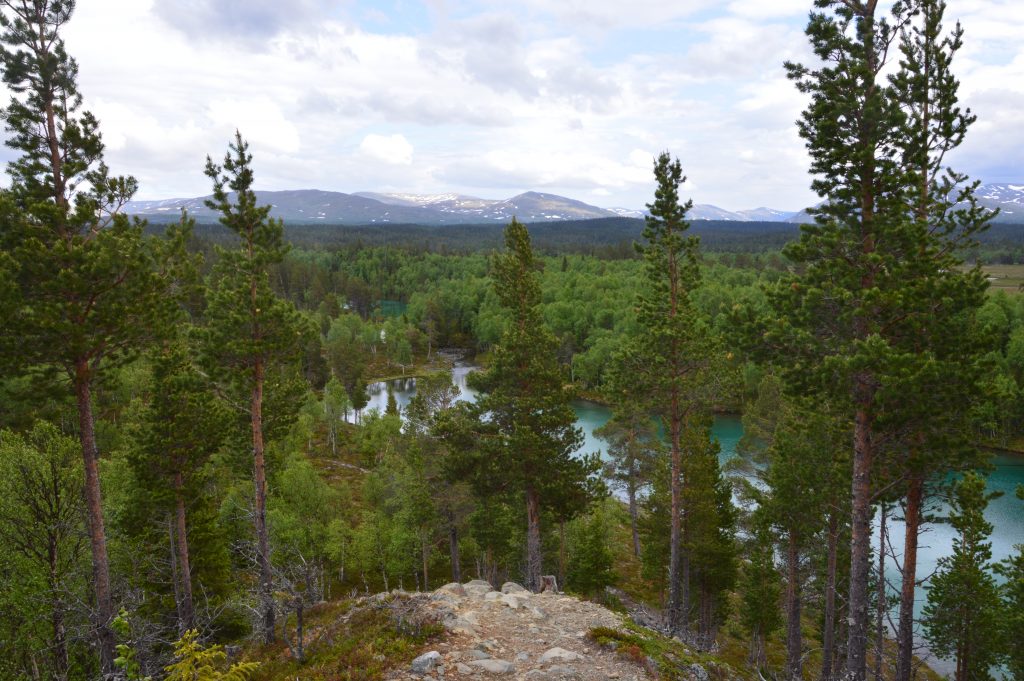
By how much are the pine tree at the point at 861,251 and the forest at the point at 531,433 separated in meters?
0.06

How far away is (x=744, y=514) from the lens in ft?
91.4

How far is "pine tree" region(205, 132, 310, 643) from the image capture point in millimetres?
15867

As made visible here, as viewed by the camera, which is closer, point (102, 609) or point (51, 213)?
point (51, 213)

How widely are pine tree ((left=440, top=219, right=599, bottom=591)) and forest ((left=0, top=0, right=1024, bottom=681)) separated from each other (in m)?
0.11

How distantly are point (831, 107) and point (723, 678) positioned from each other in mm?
12341

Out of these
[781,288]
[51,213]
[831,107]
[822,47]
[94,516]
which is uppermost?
[822,47]

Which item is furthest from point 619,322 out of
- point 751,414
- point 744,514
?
point 744,514

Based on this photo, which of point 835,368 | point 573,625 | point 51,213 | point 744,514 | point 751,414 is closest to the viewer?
point 835,368

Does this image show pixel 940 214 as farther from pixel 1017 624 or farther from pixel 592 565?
pixel 592 565

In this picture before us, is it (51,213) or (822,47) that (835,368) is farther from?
(51,213)

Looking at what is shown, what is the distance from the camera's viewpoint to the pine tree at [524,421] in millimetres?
20781

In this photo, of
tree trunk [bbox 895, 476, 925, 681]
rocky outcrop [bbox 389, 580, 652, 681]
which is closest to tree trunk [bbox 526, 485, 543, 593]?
rocky outcrop [bbox 389, 580, 652, 681]

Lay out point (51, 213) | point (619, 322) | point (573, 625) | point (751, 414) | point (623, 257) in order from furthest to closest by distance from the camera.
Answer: point (623, 257)
point (619, 322)
point (751, 414)
point (573, 625)
point (51, 213)

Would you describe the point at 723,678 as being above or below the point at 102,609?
below
